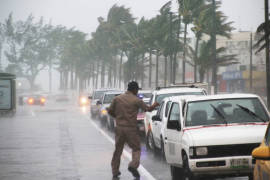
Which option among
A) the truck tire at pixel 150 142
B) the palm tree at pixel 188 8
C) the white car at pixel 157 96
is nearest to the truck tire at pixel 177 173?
the truck tire at pixel 150 142

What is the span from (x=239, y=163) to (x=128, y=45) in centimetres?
9575

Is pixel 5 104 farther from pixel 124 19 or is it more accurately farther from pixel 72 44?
pixel 72 44

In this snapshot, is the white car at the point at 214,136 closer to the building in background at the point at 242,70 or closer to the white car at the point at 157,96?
the white car at the point at 157,96

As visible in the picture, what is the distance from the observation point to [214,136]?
425 inches

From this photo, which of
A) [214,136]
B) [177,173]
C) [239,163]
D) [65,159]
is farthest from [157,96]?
[239,163]

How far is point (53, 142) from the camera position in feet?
74.5

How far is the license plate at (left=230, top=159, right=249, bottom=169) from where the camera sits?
1052 centimetres

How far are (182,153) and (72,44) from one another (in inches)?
5859

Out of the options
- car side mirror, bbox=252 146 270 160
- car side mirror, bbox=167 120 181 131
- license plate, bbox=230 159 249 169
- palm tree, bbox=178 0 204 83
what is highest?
palm tree, bbox=178 0 204 83

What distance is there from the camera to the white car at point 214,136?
417 inches

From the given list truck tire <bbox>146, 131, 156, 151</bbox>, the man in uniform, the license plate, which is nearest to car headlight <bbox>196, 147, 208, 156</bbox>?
the license plate

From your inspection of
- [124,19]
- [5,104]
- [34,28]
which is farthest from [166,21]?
[34,28]

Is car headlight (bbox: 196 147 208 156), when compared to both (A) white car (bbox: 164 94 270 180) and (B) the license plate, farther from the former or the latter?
(B) the license plate

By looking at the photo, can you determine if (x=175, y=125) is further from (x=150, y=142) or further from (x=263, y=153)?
(x=150, y=142)
